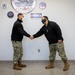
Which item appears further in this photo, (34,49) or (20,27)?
(34,49)

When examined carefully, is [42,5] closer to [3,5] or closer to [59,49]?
[3,5]

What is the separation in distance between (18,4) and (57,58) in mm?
2250

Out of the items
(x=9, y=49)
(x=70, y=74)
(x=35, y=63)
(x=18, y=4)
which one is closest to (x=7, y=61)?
(x=9, y=49)

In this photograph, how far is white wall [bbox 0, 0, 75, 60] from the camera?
21.9 ft

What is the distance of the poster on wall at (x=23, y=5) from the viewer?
664cm

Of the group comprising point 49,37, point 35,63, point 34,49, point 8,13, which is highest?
point 8,13

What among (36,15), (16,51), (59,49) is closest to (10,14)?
(36,15)

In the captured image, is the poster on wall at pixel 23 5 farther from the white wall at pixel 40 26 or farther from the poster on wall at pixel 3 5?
the poster on wall at pixel 3 5

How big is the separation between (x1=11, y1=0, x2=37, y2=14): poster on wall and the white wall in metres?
0.12

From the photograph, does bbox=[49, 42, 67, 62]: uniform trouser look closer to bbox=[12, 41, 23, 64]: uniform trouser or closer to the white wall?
the white wall

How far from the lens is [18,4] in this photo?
21.8ft

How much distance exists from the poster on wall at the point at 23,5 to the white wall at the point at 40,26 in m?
0.12

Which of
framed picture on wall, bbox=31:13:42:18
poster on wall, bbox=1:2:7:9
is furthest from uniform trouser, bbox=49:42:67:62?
poster on wall, bbox=1:2:7:9

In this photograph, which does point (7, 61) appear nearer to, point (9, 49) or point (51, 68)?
point (9, 49)
